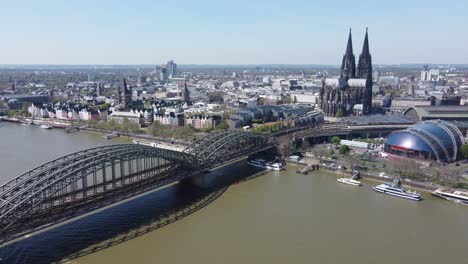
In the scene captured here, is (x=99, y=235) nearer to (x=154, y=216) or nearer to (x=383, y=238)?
(x=154, y=216)

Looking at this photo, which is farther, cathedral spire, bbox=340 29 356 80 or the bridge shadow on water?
cathedral spire, bbox=340 29 356 80

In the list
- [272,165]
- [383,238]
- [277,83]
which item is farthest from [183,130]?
[277,83]

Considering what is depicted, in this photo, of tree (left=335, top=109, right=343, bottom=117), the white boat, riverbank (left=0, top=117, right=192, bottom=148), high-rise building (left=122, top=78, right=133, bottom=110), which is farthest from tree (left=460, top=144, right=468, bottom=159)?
high-rise building (left=122, top=78, right=133, bottom=110)

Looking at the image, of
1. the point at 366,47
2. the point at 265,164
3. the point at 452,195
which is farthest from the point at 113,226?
the point at 366,47

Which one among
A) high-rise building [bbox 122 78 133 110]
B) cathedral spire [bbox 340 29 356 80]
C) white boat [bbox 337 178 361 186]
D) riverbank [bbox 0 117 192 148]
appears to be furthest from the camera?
cathedral spire [bbox 340 29 356 80]

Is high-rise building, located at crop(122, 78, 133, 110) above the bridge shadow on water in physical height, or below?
above

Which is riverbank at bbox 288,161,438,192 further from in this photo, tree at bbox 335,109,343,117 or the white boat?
tree at bbox 335,109,343,117

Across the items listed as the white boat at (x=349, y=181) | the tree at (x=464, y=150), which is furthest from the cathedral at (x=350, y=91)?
the white boat at (x=349, y=181)

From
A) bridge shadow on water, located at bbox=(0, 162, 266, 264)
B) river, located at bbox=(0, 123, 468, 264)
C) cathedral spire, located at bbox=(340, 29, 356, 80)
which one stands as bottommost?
river, located at bbox=(0, 123, 468, 264)
